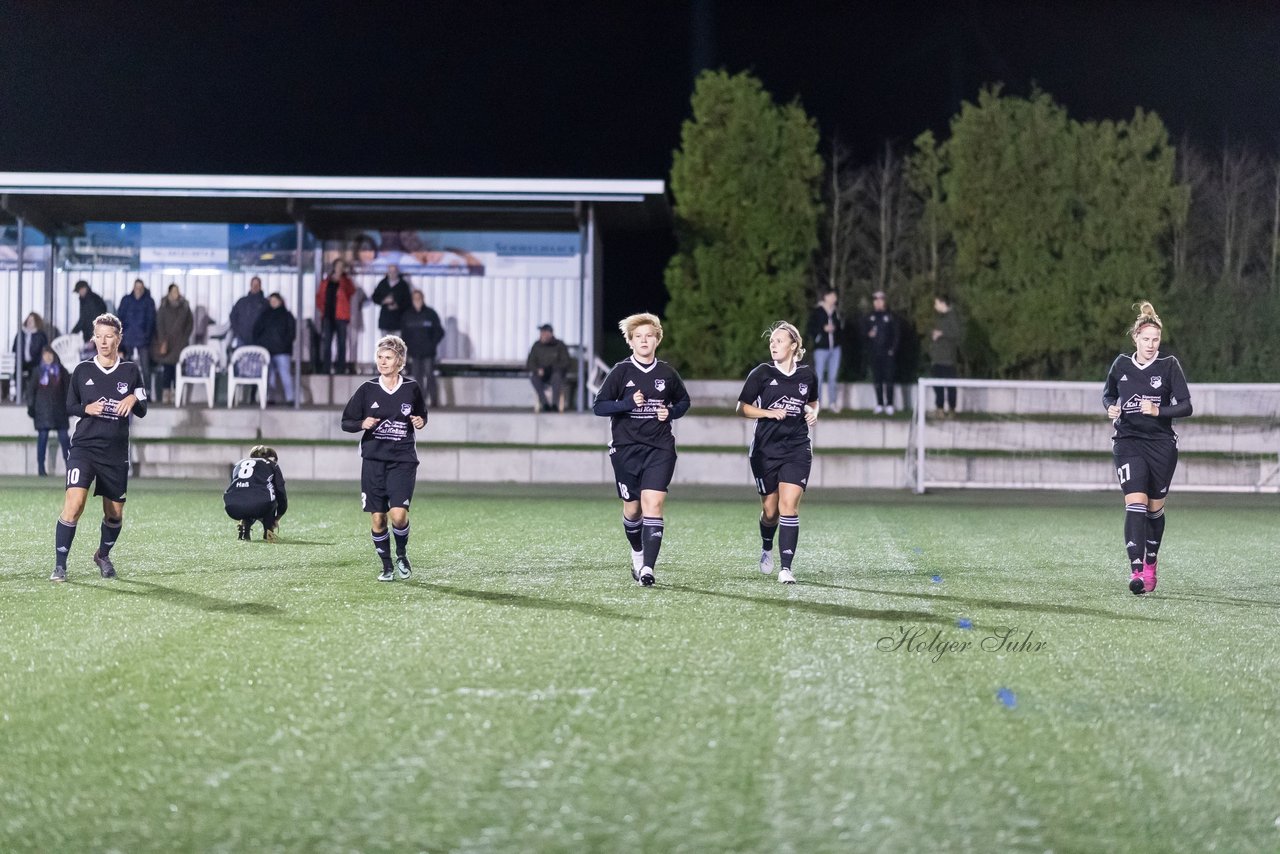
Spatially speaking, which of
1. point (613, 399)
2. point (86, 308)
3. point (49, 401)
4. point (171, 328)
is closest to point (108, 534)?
point (613, 399)

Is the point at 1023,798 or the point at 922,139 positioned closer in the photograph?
the point at 1023,798

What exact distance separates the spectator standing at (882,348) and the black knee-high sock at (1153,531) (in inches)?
513

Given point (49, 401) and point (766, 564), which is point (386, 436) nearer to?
point (766, 564)

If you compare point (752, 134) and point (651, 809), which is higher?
point (752, 134)

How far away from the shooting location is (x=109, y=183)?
22.2 m

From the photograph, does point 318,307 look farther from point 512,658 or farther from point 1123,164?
point 512,658

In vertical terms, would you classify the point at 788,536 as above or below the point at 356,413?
below

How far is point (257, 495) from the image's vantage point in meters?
12.2

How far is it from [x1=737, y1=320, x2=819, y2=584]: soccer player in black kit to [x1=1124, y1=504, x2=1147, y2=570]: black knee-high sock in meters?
2.12

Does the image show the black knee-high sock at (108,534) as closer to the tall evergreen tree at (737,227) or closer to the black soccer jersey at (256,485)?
the black soccer jersey at (256,485)

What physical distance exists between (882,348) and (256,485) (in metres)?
12.8

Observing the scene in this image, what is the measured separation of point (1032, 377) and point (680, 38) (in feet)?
39.8

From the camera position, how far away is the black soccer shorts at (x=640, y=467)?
32.0 ft

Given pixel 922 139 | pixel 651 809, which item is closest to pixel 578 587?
pixel 651 809
